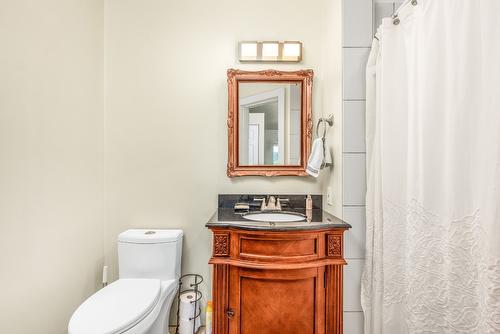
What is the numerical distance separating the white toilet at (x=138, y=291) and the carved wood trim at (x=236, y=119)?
645mm

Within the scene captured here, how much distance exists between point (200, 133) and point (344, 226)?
115cm

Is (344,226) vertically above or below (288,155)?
below

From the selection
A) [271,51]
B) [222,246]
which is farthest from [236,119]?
[222,246]

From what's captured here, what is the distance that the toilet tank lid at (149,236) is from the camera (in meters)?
1.69

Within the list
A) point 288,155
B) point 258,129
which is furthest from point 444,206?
point 258,129

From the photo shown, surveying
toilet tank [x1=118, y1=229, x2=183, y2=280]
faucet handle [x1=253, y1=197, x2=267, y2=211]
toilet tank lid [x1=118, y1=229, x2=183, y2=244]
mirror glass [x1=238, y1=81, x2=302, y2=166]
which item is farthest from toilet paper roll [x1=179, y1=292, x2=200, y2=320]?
mirror glass [x1=238, y1=81, x2=302, y2=166]

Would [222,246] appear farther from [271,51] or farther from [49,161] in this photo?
[271,51]

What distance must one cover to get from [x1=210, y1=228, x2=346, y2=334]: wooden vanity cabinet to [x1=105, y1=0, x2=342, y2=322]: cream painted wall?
578 mm

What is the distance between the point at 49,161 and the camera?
1.43 m

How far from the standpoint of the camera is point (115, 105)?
1897mm

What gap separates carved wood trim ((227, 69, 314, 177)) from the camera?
6.10 ft

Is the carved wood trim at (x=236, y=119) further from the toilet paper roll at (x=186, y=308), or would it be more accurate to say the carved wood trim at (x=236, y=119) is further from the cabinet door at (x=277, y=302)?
the toilet paper roll at (x=186, y=308)

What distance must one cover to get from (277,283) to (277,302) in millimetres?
98

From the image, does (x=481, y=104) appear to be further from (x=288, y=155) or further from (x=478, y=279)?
(x=288, y=155)
